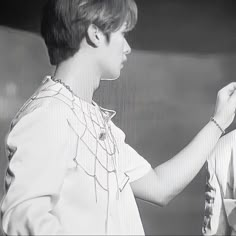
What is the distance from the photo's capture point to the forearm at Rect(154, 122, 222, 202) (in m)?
0.90

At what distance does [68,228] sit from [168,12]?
526 millimetres

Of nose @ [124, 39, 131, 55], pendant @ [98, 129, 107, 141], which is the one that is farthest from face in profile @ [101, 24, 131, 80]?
pendant @ [98, 129, 107, 141]

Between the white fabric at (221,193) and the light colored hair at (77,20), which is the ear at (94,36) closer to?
the light colored hair at (77,20)

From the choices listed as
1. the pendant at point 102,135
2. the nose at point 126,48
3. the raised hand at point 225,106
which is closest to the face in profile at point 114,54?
the nose at point 126,48

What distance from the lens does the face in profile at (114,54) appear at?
2.90ft

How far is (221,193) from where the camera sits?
0.95m

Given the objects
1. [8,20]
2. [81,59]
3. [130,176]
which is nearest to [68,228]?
[130,176]

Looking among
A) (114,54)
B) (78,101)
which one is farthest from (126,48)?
(78,101)

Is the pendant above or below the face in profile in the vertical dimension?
below

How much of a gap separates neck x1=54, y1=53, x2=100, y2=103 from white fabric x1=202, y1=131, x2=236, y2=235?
0.29 m

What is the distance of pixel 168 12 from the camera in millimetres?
1020

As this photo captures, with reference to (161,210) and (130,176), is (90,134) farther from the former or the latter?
(161,210)

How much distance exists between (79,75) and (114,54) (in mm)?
90

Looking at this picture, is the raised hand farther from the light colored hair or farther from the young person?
the light colored hair
